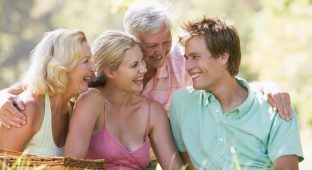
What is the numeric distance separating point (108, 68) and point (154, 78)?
0.56 meters

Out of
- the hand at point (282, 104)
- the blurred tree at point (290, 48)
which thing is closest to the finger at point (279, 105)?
the hand at point (282, 104)

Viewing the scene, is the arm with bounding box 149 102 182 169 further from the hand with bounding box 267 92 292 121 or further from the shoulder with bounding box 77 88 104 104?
the hand with bounding box 267 92 292 121

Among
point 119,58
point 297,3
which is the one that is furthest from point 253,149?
point 297,3

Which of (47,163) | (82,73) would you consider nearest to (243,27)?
(82,73)

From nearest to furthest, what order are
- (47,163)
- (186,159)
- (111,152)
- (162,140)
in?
(47,163), (111,152), (162,140), (186,159)

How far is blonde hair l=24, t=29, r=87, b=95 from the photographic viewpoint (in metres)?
4.63

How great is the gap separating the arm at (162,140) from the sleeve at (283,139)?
0.52 m

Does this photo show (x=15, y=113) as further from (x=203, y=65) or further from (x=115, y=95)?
(x=203, y=65)

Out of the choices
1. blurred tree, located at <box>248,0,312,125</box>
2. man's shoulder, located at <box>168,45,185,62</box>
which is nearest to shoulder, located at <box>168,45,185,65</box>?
man's shoulder, located at <box>168,45,185,62</box>

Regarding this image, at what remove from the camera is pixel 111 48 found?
15.7 feet

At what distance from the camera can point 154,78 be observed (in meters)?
5.32

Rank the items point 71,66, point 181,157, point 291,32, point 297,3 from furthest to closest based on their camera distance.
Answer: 1. point 291,32
2. point 297,3
3. point 181,157
4. point 71,66

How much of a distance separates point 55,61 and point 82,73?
155 millimetres

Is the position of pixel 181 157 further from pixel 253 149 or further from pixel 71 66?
pixel 71 66
